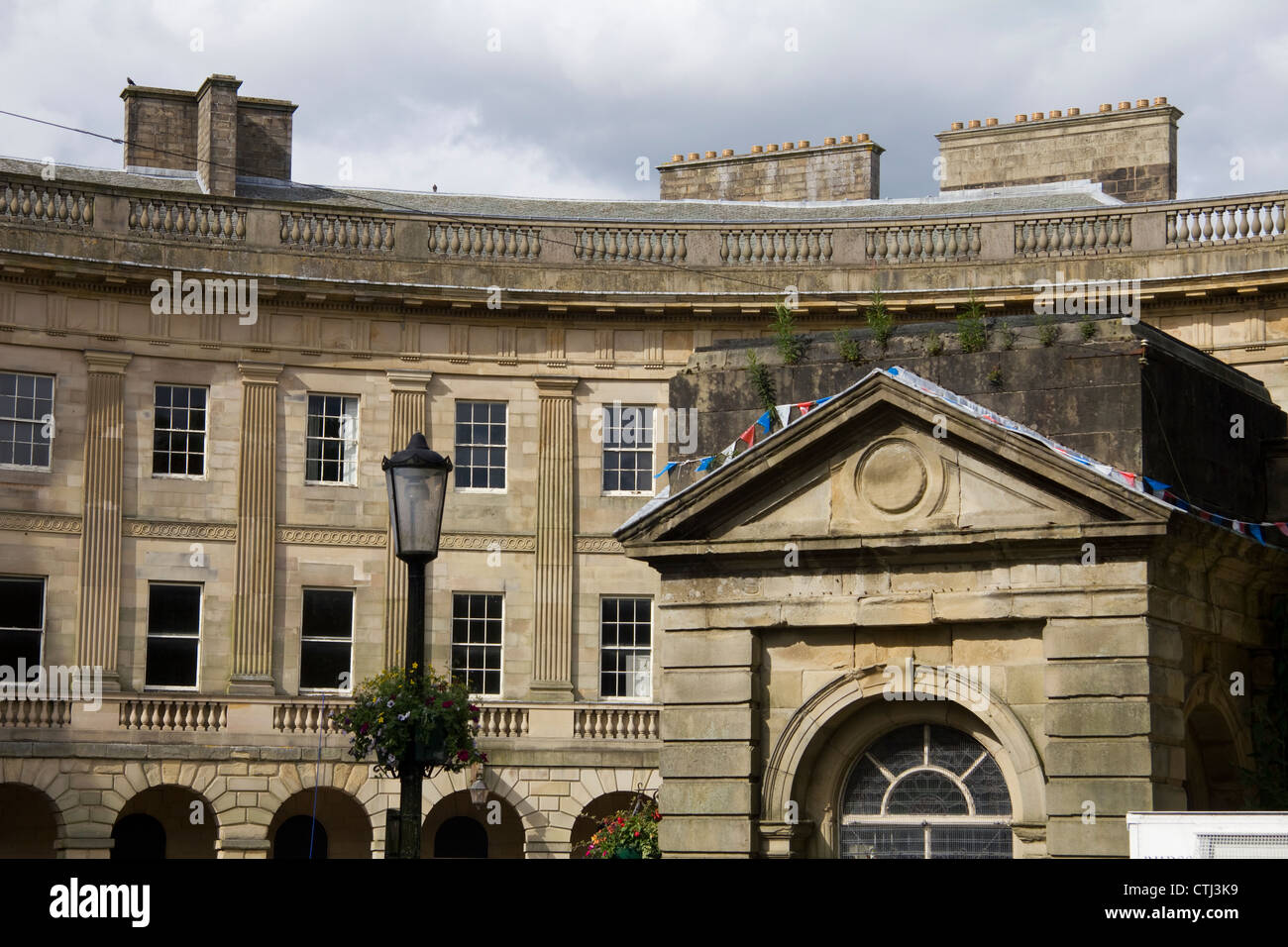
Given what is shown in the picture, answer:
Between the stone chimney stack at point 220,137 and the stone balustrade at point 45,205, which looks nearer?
the stone balustrade at point 45,205

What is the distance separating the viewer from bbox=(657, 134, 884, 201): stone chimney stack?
133 feet

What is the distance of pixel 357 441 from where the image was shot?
34.6 m

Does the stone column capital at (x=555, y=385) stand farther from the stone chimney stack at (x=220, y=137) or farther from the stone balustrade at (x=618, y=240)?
the stone chimney stack at (x=220, y=137)

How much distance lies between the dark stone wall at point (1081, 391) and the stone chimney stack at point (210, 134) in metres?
21.1

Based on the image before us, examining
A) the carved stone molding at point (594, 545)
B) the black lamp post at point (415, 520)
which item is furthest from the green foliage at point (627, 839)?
the carved stone molding at point (594, 545)

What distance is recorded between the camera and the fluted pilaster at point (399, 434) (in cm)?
3394

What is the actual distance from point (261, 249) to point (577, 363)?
227 inches

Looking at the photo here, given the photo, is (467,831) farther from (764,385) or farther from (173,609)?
(764,385)

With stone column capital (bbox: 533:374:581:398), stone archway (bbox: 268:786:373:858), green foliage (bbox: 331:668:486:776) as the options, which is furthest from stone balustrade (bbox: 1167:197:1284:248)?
green foliage (bbox: 331:668:486:776)

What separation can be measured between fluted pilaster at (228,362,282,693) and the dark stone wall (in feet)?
55.0

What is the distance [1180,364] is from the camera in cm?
1642

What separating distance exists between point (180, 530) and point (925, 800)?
67.1 ft
